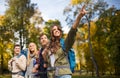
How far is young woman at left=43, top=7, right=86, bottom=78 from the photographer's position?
72.9 inches

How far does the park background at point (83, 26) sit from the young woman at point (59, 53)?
9.06ft

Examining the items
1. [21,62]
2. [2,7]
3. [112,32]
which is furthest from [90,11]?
[21,62]

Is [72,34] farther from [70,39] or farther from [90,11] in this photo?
[90,11]

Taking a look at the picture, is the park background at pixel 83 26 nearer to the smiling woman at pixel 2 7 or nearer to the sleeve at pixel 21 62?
the smiling woman at pixel 2 7

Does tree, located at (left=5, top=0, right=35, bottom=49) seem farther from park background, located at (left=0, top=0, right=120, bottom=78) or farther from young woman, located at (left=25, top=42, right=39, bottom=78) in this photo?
young woman, located at (left=25, top=42, right=39, bottom=78)

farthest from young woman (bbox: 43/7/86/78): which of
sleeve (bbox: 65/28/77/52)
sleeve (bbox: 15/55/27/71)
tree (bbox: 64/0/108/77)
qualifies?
tree (bbox: 64/0/108/77)

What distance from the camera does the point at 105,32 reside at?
5.25 metres

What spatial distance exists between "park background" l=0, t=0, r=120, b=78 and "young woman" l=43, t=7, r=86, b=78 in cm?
276

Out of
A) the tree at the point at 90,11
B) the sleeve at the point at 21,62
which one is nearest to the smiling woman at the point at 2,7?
the tree at the point at 90,11

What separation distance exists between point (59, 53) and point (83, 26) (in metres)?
3.11

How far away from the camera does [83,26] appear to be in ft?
16.5

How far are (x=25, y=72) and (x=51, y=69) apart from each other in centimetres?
118

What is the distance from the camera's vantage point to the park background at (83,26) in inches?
195

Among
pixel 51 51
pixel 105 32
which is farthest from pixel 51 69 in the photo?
pixel 105 32
